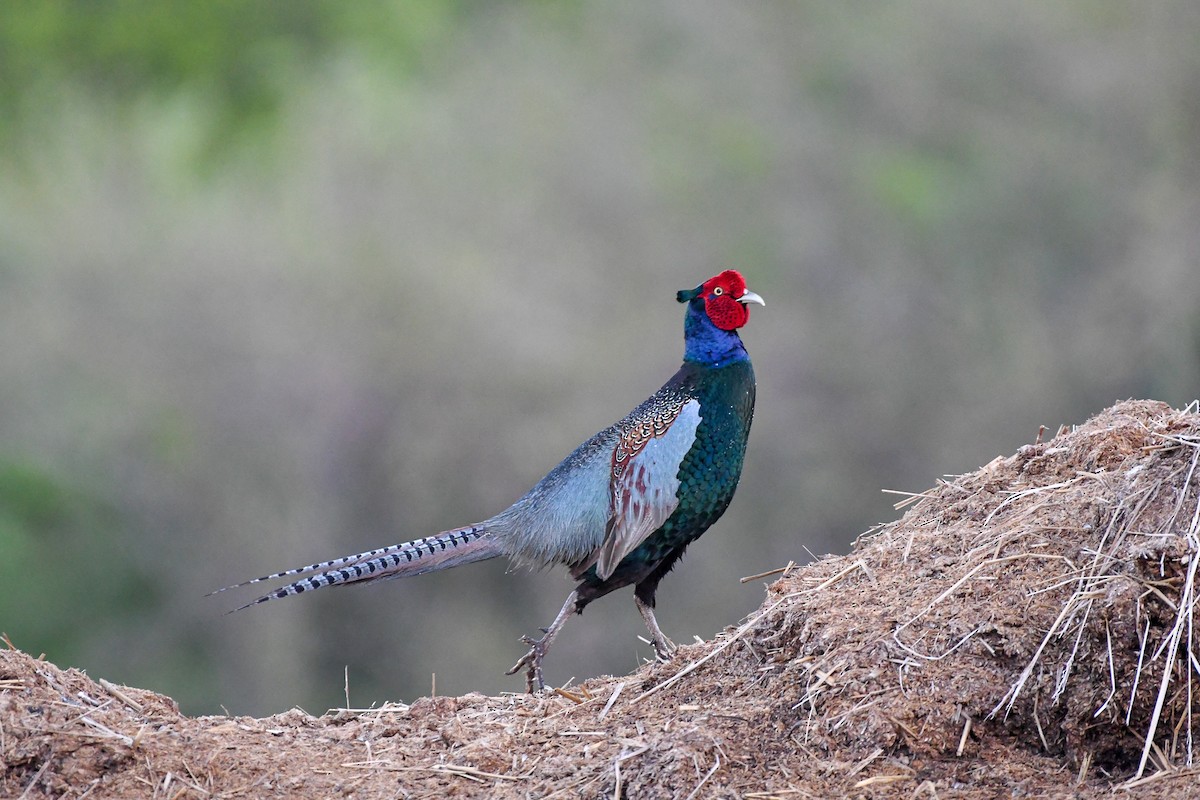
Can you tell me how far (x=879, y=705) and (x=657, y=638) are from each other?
2.38m

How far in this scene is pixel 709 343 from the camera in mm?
7707

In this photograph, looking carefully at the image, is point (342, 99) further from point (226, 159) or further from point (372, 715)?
point (372, 715)

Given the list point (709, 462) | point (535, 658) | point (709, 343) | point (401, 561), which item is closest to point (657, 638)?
point (535, 658)

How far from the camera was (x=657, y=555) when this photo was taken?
7461mm

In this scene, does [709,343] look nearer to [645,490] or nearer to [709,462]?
[709,462]

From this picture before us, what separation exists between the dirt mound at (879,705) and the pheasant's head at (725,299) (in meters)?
2.19

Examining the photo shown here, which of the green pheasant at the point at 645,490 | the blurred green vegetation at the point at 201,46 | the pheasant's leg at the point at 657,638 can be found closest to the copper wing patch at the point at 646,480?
the green pheasant at the point at 645,490

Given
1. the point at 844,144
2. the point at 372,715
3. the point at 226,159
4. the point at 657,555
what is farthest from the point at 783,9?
the point at 372,715

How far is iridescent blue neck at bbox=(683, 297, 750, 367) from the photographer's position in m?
7.69

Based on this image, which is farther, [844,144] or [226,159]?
[226,159]

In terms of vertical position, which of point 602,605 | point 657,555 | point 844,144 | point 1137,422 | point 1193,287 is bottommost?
point 1137,422

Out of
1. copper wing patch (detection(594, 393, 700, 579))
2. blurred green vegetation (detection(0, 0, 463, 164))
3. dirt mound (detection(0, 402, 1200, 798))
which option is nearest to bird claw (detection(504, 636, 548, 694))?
copper wing patch (detection(594, 393, 700, 579))

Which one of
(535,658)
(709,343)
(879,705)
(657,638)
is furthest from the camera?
(709,343)

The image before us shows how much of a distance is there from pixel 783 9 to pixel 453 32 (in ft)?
17.0
